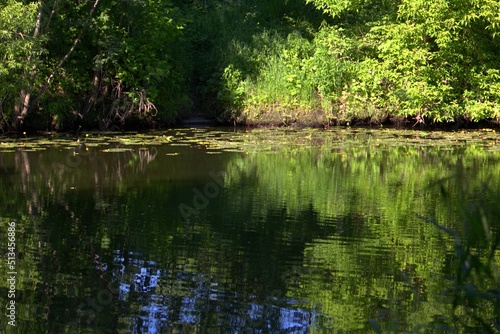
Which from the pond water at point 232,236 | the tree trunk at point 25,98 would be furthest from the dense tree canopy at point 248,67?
the pond water at point 232,236

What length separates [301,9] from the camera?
2466 centimetres

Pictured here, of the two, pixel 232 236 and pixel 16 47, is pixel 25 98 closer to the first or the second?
pixel 16 47

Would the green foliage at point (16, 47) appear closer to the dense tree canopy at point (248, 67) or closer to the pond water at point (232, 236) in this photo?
the dense tree canopy at point (248, 67)

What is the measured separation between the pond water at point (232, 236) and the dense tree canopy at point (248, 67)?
3248mm

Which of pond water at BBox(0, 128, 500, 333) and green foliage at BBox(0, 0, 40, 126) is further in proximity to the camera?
green foliage at BBox(0, 0, 40, 126)

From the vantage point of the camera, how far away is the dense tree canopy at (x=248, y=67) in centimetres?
1834

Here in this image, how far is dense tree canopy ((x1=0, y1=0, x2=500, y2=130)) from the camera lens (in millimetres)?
18344

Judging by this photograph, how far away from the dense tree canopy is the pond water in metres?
3.25

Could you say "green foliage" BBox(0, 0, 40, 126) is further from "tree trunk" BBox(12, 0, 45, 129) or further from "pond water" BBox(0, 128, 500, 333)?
"pond water" BBox(0, 128, 500, 333)

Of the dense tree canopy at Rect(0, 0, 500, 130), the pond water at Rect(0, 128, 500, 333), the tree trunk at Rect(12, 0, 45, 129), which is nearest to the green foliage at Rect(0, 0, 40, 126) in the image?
the dense tree canopy at Rect(0, 0, 500, 130)

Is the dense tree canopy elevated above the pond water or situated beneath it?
elevated above

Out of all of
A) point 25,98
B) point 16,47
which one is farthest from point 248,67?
point 16,47

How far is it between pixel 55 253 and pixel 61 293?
4.28ft

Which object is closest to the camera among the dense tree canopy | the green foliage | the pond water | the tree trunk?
the pond water
